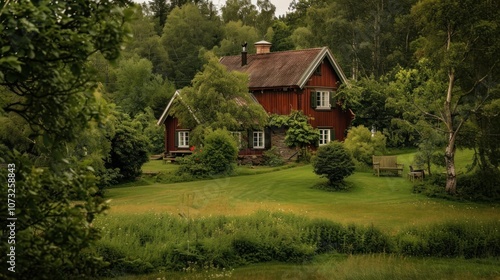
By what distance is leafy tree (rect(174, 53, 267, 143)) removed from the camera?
36719mm

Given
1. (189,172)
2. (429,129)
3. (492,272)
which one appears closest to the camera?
(492,272)

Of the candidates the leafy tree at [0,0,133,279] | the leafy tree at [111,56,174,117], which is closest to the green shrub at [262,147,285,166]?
the leafy tree at [111,56,174,117]

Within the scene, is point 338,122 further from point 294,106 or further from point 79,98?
point 79,98

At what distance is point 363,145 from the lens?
3691 cm

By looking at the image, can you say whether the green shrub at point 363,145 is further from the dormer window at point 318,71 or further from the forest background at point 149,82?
the dormer window at point 318,71

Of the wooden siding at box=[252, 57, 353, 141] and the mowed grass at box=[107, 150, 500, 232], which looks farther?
the wooden siding at box=[252, 57, 353, 141]

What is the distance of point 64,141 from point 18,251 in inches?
55.1

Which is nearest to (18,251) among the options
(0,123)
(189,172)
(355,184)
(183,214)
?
(183,214)

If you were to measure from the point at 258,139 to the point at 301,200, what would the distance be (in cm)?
1637

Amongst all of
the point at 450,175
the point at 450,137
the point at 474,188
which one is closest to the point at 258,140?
the point at 450,137

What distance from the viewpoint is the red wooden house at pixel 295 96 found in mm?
43875

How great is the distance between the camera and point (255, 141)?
43312 mm

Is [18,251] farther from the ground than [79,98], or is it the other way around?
[79,98]

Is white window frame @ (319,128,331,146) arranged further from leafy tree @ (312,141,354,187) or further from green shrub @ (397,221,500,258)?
green shrub @ (397,221,500,258)
